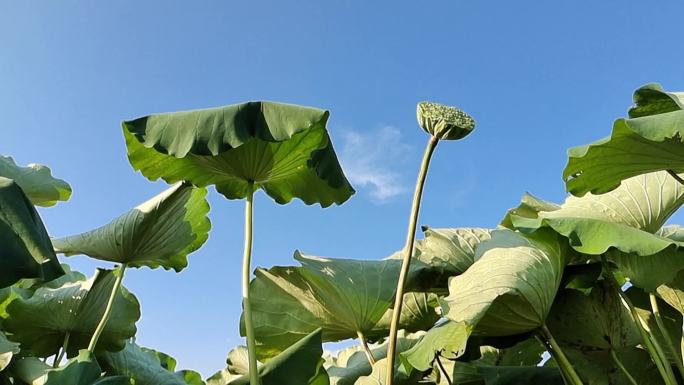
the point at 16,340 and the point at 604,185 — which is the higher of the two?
the point at 604,185

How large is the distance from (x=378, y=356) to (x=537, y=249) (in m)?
1.09

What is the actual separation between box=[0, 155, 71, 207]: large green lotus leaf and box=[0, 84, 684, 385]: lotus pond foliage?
606 mm

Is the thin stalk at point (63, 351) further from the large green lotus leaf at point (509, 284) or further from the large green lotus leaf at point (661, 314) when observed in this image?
the large green lotus leaf at point (661, 314)

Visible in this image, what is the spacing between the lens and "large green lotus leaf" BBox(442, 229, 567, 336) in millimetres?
1896

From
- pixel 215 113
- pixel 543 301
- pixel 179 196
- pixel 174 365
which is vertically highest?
pixel 215 113

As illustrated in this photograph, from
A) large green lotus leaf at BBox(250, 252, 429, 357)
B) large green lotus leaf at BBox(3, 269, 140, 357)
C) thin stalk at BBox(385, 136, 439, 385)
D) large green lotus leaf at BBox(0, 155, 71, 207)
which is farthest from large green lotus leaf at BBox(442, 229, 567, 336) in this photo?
large green lotus leaf at BBox(0, 155, 71, 207)

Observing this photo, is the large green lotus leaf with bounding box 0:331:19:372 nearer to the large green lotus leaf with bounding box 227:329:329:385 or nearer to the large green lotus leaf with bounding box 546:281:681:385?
the large green lotus leaf with bounding box 227:329:329:385

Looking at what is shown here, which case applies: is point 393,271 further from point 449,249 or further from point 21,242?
point 21,242

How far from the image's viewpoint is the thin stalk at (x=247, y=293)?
1973 millimetres

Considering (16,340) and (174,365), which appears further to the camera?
(174,365)

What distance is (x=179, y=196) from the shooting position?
256cm

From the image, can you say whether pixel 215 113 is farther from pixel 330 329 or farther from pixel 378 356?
pixel 378 356

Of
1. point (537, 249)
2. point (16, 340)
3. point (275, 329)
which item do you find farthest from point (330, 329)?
point (16, 340)

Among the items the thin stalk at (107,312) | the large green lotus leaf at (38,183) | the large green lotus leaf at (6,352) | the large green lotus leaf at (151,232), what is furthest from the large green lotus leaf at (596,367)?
the large green lotus leaf at (38,183)
